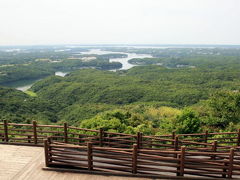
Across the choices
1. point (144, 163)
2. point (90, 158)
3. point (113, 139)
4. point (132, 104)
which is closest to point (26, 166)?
point (90, 158)

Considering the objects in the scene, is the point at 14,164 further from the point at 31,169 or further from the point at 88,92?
the point at 88,92

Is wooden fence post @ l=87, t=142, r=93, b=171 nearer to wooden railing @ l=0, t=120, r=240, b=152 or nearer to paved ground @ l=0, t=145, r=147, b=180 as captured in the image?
paved ground @ l=0, t=145, r=147, b=180

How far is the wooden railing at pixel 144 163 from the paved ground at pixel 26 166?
10.3 inches

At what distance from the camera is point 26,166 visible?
621 centimetres

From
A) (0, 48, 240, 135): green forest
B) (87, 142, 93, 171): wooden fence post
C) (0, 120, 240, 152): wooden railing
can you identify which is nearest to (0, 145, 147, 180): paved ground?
(87, 142, 93, 171): wooden fence post

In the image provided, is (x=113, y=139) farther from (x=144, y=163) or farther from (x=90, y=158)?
(x=144, y=163)

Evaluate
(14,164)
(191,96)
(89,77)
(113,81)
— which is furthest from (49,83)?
(14,164)

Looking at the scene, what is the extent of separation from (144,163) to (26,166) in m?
3.50

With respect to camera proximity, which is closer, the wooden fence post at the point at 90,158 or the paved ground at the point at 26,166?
the paved ground at the point at 26,166

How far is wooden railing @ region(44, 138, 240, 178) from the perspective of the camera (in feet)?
17.6

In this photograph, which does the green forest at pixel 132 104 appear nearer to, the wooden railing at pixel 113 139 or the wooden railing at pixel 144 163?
the wooden railing at pixel 113 139

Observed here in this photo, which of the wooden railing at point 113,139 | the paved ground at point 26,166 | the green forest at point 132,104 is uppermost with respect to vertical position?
the wooden railing at point 113,139

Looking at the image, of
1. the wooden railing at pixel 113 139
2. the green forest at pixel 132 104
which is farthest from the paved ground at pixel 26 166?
the green forest at pixel 132 104

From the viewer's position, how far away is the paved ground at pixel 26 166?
18.4ft
